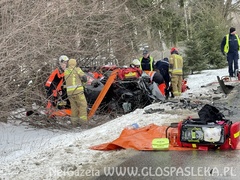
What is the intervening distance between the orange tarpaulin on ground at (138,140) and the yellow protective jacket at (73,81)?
2.54 m

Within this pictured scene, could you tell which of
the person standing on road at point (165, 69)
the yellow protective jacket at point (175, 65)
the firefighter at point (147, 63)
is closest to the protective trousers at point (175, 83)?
the yellow protective jacket at point (175, 65)

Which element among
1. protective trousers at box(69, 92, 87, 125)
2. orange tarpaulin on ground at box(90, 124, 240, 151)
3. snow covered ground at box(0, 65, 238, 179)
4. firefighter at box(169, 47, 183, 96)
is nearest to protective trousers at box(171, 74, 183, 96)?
firefighter at box(169, 47, 183, 96)

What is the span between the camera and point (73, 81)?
8.88m

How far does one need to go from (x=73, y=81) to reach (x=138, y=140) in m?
3.02

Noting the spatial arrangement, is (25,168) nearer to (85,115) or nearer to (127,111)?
(85,115)

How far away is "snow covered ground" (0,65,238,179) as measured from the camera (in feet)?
17.4

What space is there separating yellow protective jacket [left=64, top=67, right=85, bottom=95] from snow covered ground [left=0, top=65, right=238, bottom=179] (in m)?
0.98

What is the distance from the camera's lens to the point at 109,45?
12625 mm

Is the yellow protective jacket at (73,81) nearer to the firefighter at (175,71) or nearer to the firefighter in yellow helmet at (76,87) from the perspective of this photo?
the firefighter in yellow helmet at (76,87)

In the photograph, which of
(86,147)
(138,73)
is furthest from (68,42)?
(86,147)

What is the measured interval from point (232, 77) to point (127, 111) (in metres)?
5.94

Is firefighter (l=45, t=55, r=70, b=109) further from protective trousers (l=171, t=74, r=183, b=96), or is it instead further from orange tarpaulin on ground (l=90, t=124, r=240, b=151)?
protective trousers (l=171, t=74, r=183, b=96)

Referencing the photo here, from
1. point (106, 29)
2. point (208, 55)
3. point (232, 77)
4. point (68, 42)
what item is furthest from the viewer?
point (208, 55)

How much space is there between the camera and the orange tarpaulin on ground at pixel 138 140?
20.0ft
